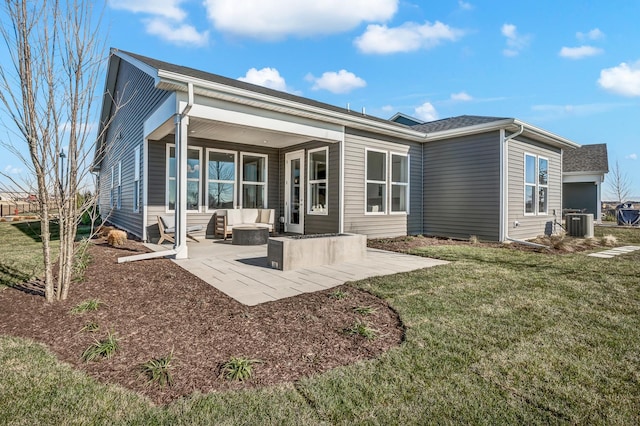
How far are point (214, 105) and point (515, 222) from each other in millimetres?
7864

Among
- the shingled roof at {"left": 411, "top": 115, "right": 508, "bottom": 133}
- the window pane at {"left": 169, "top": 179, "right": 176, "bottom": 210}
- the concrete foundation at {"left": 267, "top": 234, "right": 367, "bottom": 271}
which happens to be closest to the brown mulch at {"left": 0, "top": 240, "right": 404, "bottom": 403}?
the concrete foundation at {"left": 267, "top": 234, "right": 367, "bottom": 271}

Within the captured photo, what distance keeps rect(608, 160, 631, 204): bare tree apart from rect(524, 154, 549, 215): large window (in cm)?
2161

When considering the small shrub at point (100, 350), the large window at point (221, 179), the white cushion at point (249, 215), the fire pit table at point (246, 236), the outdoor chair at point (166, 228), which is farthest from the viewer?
the white cushion at point (249, 215)

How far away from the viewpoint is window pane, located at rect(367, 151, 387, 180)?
29.5ft

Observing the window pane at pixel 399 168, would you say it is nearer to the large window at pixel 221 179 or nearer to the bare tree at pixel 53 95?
the large window at pixel 221 179

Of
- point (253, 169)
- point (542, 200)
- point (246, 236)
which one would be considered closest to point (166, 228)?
point (246, 236)

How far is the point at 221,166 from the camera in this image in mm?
9320

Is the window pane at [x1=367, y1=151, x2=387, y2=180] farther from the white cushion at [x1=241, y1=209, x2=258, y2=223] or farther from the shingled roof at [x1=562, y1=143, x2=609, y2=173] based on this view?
the shingled roof at [x1=562, y1=143, x2=609, y2=173]

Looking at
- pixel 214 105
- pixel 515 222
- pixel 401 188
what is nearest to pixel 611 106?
pixel 515 222

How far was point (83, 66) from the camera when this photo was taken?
3.62 meters

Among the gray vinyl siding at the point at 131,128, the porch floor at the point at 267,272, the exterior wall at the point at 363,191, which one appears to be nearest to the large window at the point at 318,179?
the exterior wall at the point at 363,191

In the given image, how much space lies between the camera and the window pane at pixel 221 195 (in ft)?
30.0

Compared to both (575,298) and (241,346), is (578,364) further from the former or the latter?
(241,346)

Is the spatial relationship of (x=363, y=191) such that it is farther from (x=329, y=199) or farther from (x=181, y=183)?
(x=181, y=183)
